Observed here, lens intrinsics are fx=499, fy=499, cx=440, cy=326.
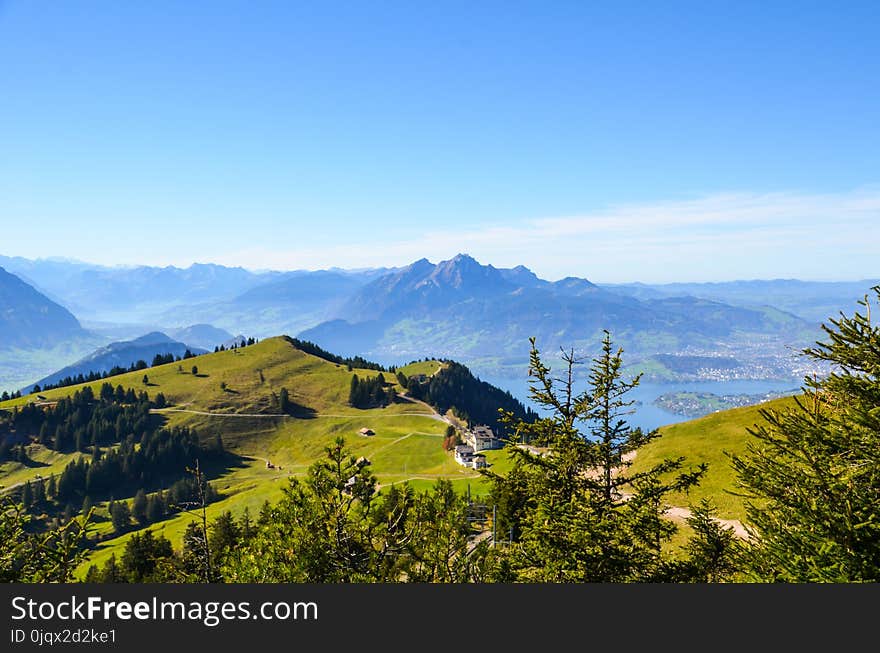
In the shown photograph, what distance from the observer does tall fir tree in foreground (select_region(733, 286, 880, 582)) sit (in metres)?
14.3

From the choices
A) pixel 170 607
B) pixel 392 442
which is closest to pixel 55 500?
pixel 392 442

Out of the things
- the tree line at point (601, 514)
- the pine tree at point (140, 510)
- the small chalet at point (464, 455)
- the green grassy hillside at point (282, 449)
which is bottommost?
the pine tree at point (140, 510)

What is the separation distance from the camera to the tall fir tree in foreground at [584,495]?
16234 millimetres

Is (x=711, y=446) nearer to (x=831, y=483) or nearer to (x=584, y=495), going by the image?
(x=584, y=495)

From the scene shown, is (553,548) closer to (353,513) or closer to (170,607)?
(353,513)

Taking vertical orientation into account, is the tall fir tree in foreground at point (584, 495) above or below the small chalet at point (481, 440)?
above

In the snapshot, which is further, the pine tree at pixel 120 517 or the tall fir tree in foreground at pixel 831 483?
the pine tree at pixel 120 517

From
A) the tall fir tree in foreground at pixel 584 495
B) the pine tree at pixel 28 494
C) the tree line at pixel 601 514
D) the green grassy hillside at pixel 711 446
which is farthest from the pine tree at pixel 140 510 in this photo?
the tall fir tree in foreground at pixel 584 495

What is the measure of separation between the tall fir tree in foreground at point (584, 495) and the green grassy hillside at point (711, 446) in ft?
128

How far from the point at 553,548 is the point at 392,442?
141 metres

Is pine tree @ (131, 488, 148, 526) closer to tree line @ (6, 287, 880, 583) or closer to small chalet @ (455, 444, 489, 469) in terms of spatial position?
small chalet @ (455, 444, 489, 469)

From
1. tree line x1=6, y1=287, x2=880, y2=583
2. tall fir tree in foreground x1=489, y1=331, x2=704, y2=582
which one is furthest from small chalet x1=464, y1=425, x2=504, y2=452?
tree line x1=6, y1=287, x2=880, y2=583

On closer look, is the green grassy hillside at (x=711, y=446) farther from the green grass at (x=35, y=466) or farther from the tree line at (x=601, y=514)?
the green grass at (x=35, y=466)

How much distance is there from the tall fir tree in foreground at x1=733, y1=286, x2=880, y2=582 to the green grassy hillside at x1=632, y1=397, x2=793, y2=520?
37.4 meters
